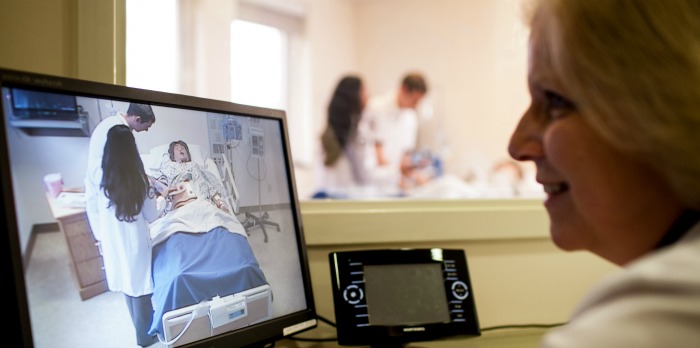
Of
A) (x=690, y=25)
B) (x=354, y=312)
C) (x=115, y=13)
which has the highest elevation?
(x=115, y=13)

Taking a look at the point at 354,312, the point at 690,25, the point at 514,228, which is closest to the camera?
the point at 690,25

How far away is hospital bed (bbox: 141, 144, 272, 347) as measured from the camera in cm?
59

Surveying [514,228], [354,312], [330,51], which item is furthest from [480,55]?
[354,312]

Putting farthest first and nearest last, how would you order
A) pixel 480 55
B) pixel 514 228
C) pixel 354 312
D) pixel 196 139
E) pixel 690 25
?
1. pixel 480 55
2. pixel 514 228
3. pixel 354 312
4. pixel 196 139
5. pixel 690 25

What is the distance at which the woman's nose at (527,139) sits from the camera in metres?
0.56

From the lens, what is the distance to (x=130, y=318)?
1.82 ft

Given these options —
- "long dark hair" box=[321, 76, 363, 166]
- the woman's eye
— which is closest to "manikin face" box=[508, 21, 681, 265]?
the woman's eye

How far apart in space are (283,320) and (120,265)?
0.24 m

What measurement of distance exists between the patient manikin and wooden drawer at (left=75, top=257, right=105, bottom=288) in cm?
10

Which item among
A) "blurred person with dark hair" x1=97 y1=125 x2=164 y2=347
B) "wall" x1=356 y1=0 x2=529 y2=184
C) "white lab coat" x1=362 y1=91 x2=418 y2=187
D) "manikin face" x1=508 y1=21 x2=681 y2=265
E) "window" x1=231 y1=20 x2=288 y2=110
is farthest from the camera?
"wall" x1=356 y1=0 x2=529 y2=184

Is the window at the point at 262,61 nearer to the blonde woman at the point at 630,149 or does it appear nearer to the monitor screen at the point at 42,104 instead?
the monitor screen at the point at 42,104

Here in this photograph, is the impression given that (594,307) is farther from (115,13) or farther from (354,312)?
(115,13)

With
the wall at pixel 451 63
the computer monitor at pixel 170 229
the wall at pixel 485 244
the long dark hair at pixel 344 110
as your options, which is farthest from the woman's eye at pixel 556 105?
the wall at pixel 451 63

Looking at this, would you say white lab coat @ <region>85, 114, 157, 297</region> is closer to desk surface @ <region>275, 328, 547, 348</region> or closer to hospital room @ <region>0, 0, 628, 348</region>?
hospital room @ <region>0, 0, 628, 348</region>
